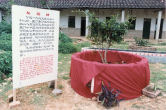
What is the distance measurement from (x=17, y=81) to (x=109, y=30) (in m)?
2.46

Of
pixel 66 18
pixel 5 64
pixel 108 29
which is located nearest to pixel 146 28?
pixel 66 18

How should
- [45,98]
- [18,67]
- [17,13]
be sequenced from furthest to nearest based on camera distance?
[45,98]
[18,67]
[17,13]

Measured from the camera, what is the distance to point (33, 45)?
3512 mm

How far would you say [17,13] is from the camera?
3107 mm

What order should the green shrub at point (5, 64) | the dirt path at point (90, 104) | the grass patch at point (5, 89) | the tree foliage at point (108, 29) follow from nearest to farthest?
the dirt path at point (90, 104), the grass patch at point (5, 89), the tree foliage at point (108, 29), the green shrub at point (5, 64)

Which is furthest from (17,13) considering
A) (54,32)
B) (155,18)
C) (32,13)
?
(155,18)

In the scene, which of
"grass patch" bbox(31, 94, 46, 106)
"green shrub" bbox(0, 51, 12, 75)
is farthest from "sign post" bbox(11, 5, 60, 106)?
"green shrub" bbox(0, 51, 12, 75)

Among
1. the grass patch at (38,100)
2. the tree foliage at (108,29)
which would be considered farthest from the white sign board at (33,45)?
the tree foliage at (108,29)

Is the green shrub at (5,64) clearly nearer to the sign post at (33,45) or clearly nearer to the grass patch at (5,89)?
the grass patch at (5,89)

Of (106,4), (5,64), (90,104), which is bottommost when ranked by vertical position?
(90,104)

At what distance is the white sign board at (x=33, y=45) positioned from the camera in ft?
10.5

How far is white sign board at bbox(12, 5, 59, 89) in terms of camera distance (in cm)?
321

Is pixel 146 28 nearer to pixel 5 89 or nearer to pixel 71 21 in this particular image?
pixel 71 21

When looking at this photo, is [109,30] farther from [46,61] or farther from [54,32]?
[46,61]
